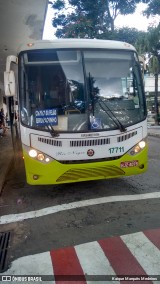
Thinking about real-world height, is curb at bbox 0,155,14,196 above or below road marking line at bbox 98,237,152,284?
above

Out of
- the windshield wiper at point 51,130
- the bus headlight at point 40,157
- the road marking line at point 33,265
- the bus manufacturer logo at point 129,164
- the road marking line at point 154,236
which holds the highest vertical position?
the windshield wiper at point 51,130

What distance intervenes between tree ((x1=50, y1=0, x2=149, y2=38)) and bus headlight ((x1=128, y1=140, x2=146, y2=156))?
73.2 ft

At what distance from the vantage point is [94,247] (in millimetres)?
4273

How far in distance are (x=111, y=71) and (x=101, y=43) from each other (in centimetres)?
65

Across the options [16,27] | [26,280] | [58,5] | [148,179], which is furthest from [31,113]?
[58,5]

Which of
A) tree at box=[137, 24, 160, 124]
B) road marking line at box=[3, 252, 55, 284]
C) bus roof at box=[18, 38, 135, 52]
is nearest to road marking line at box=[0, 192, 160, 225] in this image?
road marking line at box=[3, 252, 55, 284]

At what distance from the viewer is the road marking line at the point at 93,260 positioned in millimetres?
3689

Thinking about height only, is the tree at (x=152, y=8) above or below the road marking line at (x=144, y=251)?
above

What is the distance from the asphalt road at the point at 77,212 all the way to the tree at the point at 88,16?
71.8 ft

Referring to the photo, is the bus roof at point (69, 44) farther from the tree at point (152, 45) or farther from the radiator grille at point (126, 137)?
the tree at point (152, 45)

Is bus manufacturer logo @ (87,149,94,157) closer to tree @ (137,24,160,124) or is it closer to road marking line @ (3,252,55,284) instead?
road marking line @ (3,252,55,284)

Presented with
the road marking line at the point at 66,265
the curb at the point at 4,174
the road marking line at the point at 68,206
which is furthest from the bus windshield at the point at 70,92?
the curb at the point at 4,174

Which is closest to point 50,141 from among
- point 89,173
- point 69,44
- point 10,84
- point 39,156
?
point 39,156

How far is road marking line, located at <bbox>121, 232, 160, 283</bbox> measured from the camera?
3.70 meters
